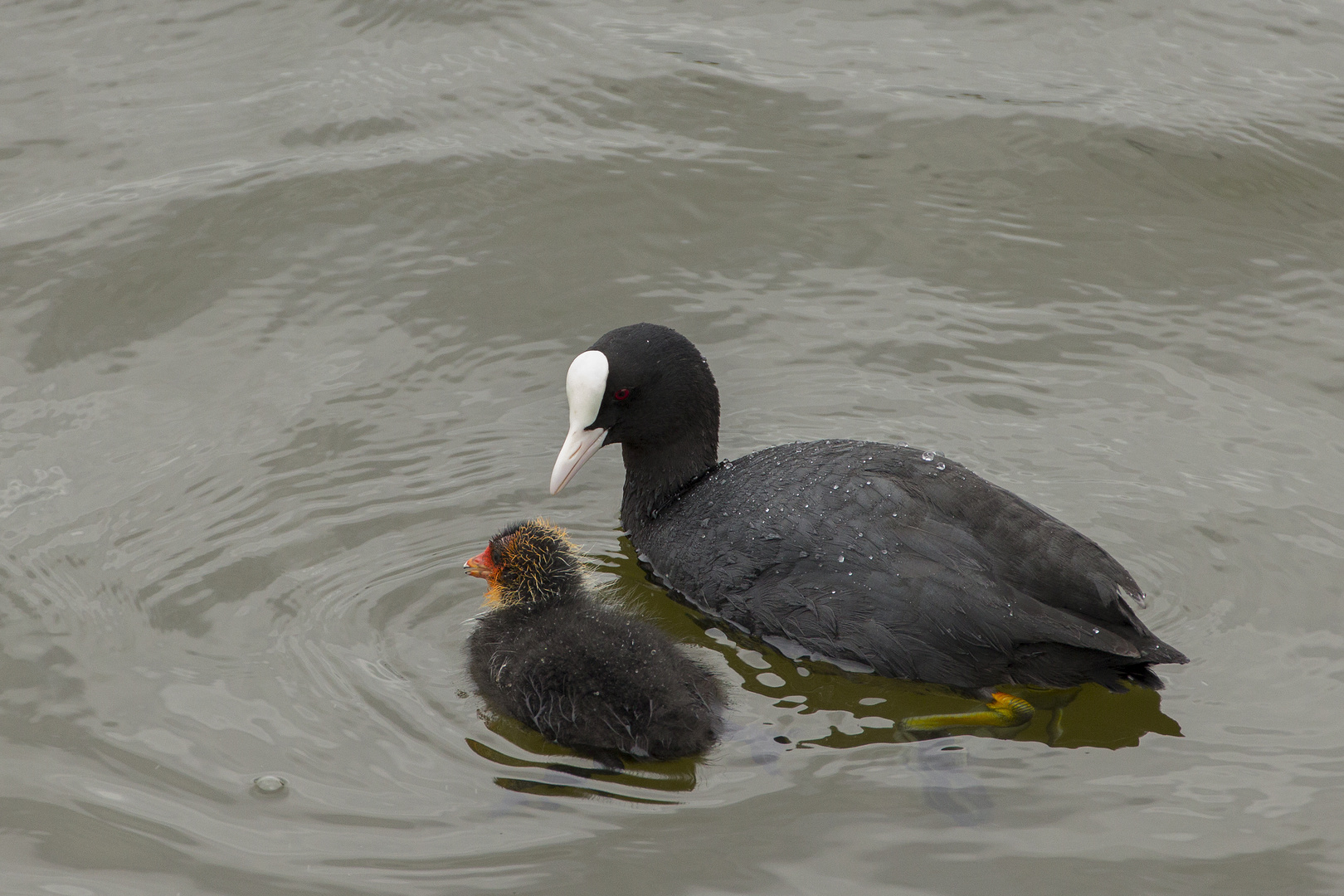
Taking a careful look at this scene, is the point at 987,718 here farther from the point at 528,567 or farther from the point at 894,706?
the point at 528,567

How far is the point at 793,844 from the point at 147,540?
254cm

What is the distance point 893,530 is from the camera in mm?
4301

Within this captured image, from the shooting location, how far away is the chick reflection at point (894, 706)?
4.12 m

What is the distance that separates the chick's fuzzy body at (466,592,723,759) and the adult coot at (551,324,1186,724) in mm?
470

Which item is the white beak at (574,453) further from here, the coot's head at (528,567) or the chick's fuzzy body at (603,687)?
the chick's fuzzy body at (603,687)

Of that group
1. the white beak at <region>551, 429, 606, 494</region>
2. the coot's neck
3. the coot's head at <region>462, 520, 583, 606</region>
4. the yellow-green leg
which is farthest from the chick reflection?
the white beak at <region>551, 429, 606, 494</region>

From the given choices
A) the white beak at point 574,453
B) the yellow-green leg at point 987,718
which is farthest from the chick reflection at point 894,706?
the white beak at point 574,453

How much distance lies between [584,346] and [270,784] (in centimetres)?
267

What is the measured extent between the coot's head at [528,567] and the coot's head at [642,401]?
56 centimetres

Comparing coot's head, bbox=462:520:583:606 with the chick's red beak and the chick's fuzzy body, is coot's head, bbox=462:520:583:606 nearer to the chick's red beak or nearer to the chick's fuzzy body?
the chick's red beak

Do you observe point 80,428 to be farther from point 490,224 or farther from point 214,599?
point 490,224

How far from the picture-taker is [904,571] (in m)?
4.21

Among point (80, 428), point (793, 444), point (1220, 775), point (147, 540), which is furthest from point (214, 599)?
point (1220, 775)

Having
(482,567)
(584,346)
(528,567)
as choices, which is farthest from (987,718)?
(584,346)
